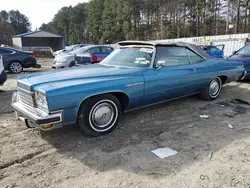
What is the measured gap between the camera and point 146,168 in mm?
2729

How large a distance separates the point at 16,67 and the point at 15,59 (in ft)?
1.40

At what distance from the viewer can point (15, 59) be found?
1124cm

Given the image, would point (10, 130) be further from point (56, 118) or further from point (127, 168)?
point (127, 168)

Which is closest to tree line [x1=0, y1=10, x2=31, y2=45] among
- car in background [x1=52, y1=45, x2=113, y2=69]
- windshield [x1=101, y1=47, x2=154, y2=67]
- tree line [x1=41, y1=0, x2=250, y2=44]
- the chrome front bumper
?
tree line [x1=41, y1=0, x2=250, y2=44]

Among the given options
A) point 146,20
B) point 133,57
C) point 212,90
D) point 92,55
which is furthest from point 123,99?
point 146,20

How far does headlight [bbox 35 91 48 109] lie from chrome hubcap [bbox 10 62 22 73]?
30.9ft

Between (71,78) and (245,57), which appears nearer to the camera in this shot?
(71,78)

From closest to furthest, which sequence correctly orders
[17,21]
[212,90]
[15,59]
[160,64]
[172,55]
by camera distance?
[160,64] < [172,55] < [212,90] < [15,59] < [17,21]

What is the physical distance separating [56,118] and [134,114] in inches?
79.9

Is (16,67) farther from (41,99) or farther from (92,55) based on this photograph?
(41,99)

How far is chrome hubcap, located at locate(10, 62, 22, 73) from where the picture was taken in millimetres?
11221

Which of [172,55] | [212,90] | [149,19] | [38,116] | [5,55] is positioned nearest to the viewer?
[38,116]

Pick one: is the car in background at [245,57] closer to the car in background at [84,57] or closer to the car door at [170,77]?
the car door at [170,77]

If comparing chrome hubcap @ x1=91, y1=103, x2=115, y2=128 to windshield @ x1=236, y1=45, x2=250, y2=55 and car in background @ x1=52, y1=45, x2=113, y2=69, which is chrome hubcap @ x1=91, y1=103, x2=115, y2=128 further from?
car in background @ x1=52, y1=45, x2=113, y2=69
